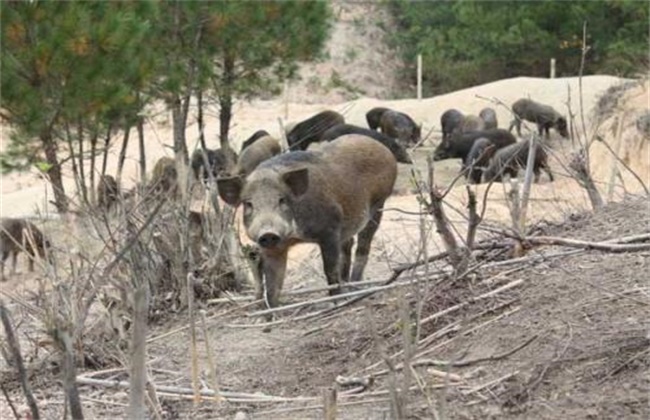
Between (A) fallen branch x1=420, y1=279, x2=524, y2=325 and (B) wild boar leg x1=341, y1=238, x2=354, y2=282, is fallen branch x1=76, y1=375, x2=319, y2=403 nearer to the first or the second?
(A) fallen branch x1=420, y1=279, x2=524, y2=325

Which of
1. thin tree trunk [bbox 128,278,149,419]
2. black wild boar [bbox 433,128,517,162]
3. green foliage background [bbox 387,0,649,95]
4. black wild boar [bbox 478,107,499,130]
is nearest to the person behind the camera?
thin tree trunk [bbox 128,278,149,419]

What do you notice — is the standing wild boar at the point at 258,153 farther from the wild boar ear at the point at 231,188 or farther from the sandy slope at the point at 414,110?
the sandy slope at the point at 414,110

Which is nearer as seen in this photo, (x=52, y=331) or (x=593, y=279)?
(x=52, y=331)

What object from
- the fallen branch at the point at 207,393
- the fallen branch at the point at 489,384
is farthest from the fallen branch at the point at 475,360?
the fallen branch at the point at 207,393

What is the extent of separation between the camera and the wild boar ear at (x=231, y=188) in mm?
7484

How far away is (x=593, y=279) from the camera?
5824mm

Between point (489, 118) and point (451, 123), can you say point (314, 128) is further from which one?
point (489, 118)

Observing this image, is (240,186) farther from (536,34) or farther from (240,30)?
(536,34)

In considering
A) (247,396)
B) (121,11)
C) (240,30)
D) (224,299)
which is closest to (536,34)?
(240,30)

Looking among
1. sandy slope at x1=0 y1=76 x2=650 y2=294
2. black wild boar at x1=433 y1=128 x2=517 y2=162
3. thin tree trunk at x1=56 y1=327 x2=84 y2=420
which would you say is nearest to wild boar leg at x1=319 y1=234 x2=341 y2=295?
sandy slope at x1=0 y1=76 x2=650 y2=294

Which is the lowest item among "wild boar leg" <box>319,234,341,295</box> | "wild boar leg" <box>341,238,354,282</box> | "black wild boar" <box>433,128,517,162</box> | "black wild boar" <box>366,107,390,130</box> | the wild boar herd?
"black wild boar" <box>433,128,517,162</box>

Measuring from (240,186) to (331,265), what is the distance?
736 mm

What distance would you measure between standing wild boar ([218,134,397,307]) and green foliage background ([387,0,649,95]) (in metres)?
25.5

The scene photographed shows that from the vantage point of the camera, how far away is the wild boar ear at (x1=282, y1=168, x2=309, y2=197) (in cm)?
738
